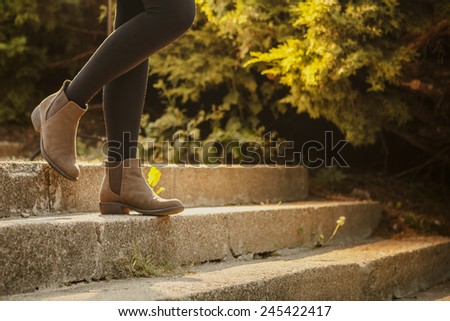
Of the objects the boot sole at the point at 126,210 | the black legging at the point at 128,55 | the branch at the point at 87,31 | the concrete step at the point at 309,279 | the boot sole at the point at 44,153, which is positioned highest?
the branch at the point at 87,31

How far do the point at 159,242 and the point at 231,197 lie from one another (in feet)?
4.34

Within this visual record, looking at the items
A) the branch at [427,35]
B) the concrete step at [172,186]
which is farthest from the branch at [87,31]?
the branch at [427,35]

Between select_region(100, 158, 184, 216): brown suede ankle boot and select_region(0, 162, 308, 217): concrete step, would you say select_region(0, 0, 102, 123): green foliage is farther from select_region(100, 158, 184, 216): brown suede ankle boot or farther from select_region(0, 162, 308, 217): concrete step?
select_region(100, 158, 184, 216): brown suede ankle boot

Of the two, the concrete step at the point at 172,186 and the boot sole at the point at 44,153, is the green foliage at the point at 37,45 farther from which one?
the boot sole at the point at 44,153

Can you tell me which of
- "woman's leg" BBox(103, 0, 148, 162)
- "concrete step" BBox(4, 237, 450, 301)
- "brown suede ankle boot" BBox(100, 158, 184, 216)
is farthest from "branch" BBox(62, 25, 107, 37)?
"brown suede ankle boot" BBox(100, 158, 184, 216)

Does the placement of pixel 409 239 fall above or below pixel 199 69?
below

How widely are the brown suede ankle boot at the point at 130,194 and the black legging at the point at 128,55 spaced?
0.11 m

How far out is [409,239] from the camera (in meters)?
4.23

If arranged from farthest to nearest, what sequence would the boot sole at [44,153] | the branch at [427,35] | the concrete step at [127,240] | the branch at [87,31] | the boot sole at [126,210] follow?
the branch at [87,31], the branch at [427,35], the boot sole at [126,210], the boot sole at [44,153], the concrete step at [127,240]

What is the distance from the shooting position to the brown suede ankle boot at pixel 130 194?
256cm
